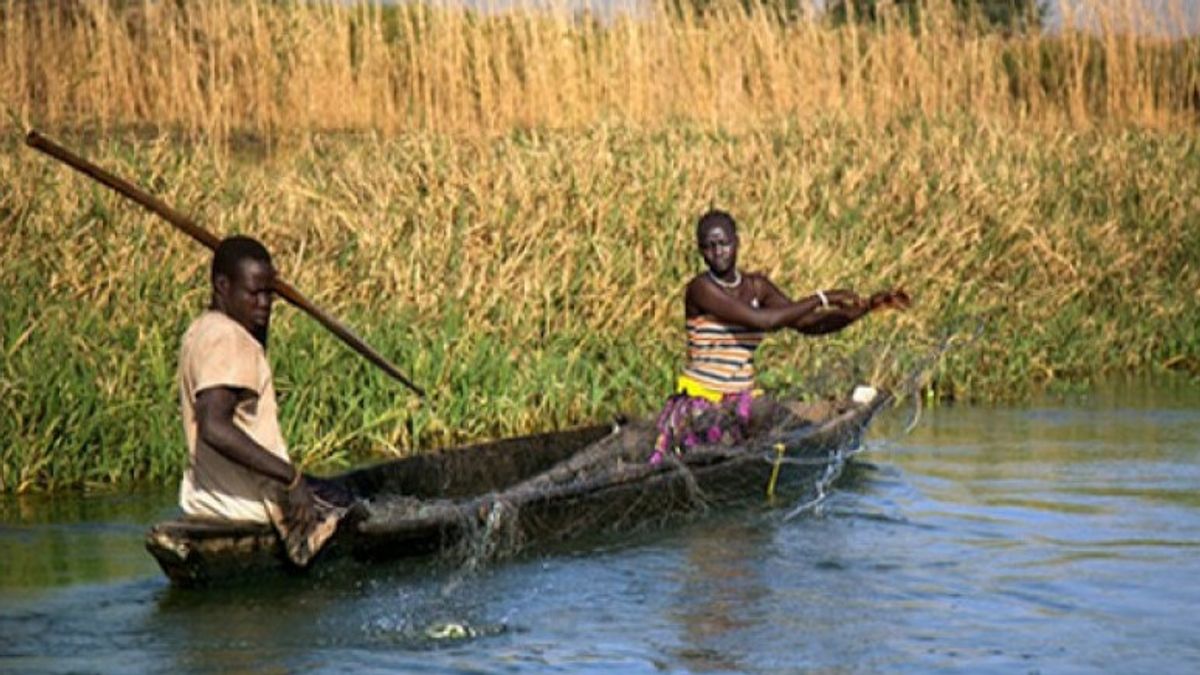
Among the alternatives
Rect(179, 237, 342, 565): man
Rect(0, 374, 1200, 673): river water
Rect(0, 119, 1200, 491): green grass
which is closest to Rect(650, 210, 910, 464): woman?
Rect(0, 374, 1200, 673): river water

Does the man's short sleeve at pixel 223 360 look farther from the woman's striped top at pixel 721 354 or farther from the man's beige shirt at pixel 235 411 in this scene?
the woman's striped top at pixel 721 354

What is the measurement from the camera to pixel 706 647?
20.4 feet

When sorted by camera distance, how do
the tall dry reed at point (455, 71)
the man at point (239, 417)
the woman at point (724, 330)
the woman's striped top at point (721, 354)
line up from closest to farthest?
the man at point (239, 417), the woman at point (724, 330), the woman's striped top at point (721, 354), the tall dry reed at point (455, 71)

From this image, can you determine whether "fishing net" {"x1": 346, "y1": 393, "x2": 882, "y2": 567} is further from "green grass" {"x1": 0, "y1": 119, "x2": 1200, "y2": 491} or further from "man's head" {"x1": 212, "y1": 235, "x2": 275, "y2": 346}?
"green grass" {"x1": 0, "y1": 119, "x2": 1200, "y2": 491}

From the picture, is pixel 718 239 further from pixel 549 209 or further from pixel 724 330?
pixel 549 209

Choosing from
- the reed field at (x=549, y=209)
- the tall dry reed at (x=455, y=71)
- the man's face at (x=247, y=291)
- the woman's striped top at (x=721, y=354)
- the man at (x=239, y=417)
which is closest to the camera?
the man at (x=239, y=417)

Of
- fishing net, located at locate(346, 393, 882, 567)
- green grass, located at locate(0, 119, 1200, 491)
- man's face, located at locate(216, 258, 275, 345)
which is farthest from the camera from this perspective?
green grass, located at locate(0, 119, 1200, 491)

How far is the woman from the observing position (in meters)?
8.47

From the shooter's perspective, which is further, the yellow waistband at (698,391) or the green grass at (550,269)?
the green grass at (550,269)

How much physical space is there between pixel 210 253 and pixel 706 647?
14.7 feet

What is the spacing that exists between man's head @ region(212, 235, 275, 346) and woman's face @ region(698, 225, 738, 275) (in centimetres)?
233

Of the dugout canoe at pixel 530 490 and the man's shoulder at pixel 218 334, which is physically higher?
the man's shoulder at pixel 218 334

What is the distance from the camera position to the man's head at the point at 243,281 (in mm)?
6547

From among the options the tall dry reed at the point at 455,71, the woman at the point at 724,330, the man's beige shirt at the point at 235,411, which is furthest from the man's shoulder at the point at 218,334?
the tall dry reed at the point at 455,71
